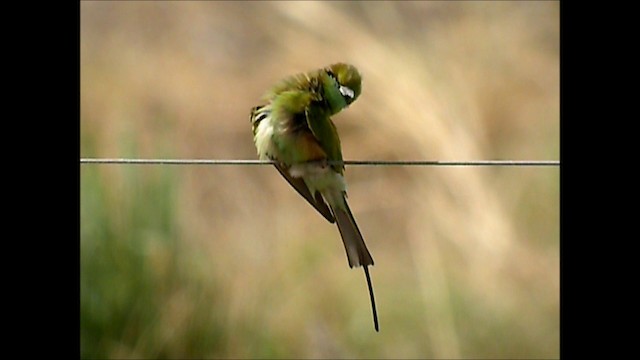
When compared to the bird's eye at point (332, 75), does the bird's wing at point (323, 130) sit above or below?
below

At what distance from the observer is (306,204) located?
4875mm

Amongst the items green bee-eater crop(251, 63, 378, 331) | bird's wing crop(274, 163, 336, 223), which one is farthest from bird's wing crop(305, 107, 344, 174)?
bird's wing crop(274, 163, 336, 223)

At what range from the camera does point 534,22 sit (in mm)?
5348

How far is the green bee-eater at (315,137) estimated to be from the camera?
253 cm

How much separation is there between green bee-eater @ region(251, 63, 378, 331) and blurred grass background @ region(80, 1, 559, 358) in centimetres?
197

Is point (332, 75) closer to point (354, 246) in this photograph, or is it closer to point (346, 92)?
point (346, 92)

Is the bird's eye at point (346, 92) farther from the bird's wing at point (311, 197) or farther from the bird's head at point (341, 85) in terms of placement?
the bird's wing at point (311, 197)

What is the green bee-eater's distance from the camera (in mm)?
2525

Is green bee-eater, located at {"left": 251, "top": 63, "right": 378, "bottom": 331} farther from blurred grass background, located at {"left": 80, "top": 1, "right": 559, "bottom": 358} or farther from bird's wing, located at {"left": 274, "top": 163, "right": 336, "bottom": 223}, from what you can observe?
blurred grass background, located at {"left": 80, "top": 1, "right": 559, "bottom": 358}

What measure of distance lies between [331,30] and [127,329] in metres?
1.67

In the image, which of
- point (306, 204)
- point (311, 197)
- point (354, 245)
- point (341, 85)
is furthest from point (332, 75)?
point (306, 204)

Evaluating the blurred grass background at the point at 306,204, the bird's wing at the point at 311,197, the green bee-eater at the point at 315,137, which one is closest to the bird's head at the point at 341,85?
the green bee-eater at the point at 315,137

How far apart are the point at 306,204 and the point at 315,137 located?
236cm

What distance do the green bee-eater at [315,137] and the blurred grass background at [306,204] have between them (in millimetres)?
1967
